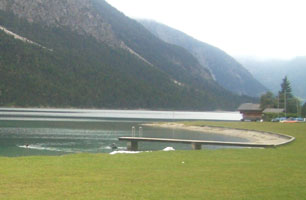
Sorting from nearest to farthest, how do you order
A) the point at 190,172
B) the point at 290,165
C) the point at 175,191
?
the point at 175,191, the point at 190,172, the point at 290,165

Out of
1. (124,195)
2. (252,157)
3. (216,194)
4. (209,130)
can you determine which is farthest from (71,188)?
(209,130)

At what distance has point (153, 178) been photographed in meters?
13.8

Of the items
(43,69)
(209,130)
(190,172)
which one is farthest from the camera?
(43,69)

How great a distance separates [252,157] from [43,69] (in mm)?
173563

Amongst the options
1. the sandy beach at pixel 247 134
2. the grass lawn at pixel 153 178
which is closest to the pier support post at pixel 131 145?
the sandy beach at pixel 247 134

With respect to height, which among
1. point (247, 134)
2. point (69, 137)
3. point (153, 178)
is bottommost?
point (69, 137)

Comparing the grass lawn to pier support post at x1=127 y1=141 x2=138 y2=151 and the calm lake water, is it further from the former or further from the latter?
the calm lake water

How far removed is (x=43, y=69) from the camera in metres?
185

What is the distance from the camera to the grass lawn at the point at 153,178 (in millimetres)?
11398

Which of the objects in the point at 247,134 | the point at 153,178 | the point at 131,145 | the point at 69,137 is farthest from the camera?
the point at 247,134

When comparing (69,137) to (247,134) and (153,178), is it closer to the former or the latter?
(247,134)

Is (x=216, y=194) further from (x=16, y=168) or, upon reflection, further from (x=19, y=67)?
(x=19, y=67)

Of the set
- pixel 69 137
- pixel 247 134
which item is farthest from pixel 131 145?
pixel 247 134

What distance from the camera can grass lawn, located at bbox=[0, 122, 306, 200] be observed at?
11.4 metres
